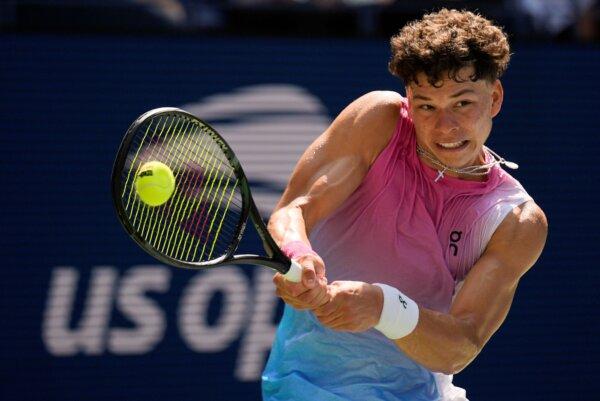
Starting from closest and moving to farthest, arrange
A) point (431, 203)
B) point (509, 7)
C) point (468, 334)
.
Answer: point (468, 334)
point (431, 203)
point (509, 7)

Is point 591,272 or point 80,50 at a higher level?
point 80,50

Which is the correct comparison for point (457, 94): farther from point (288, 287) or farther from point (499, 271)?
point (288, 287)

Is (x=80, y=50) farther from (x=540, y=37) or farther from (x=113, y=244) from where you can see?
(x=540, y=37)

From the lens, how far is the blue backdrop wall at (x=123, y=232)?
4.73 meters

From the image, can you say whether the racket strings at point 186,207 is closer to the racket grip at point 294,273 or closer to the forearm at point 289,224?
the forearm at point 289,224

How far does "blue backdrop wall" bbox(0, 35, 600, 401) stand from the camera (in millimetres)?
4727

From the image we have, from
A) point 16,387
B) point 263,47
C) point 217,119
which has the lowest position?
point 16,387

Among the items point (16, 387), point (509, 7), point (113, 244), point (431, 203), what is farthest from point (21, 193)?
point (509, 7)

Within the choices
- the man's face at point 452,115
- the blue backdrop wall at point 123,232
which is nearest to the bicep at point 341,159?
the man's face at point 452,115

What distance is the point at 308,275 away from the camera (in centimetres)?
233

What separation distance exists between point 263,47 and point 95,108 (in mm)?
863

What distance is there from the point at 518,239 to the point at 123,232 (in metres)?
2.54

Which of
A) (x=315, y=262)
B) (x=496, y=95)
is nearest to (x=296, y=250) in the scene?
(x=315, y=262)

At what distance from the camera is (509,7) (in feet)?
18.9
